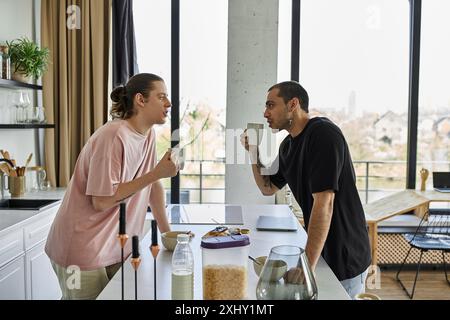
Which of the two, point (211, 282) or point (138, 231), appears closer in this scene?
point (211, 282)

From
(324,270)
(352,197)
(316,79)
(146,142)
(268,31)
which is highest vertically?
(268,31)

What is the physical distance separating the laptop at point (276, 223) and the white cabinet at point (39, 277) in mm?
1384

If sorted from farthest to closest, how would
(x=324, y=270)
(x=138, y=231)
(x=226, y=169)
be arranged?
1. (x=226, y=169)
2. (x=138, y=231)
3. (x=324, y=270)

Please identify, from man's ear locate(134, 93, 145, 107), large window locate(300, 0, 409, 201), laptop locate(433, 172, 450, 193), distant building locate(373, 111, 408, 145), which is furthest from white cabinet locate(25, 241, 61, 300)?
laptop locate(433, 172, 450, 193)

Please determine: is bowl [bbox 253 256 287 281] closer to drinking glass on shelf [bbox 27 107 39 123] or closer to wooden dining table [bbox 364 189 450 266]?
wooden dining table [bbox 364 189 450 266]

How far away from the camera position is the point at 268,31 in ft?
12.6

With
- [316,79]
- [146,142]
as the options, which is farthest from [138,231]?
[316,79]

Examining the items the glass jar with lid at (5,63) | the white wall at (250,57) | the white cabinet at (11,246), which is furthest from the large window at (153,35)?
the white cabinet at (11,246)

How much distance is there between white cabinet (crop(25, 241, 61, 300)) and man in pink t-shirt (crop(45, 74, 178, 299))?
3.45 ft

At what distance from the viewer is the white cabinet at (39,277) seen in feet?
8.73

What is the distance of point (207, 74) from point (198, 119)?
15.8 inches

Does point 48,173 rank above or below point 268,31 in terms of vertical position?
below

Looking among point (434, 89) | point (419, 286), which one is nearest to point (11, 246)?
point (419, 286)
